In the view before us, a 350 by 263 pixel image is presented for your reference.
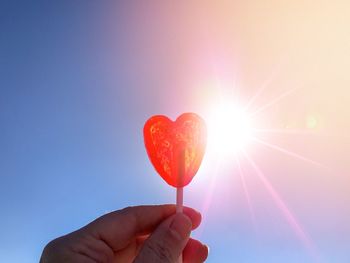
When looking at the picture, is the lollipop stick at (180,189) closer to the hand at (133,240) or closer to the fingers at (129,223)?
the hand at (133,240)

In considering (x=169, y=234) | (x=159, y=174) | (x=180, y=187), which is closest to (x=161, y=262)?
(x=169, y=234)

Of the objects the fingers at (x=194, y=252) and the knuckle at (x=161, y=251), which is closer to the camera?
the knuckle at (x=161, y=251)

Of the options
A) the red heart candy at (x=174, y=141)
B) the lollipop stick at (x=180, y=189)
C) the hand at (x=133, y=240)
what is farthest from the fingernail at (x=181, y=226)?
the red heart candy at (x=174, y=141)

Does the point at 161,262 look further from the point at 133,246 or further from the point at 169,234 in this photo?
the point at 133,246

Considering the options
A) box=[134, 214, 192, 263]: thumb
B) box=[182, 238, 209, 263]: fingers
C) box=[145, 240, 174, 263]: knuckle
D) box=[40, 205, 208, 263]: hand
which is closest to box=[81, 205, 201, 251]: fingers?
box=[40, 205, 208, 263]: hand

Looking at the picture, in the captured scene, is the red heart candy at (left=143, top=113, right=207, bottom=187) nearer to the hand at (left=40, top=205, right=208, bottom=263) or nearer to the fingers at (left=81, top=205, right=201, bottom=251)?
the fingers at (left=81, top=205, right=201, bottom=251)

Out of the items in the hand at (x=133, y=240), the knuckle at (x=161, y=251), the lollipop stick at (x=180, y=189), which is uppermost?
the lollipop stick at (x=180, y=189)

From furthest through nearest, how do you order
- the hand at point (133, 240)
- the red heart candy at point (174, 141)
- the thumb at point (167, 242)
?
the red heart candy at point (174, 141) < the hand at point (133, 240) < the thumb at point (167, 242)

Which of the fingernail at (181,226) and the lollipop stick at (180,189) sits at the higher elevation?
the lollipop stick at (180,189)
